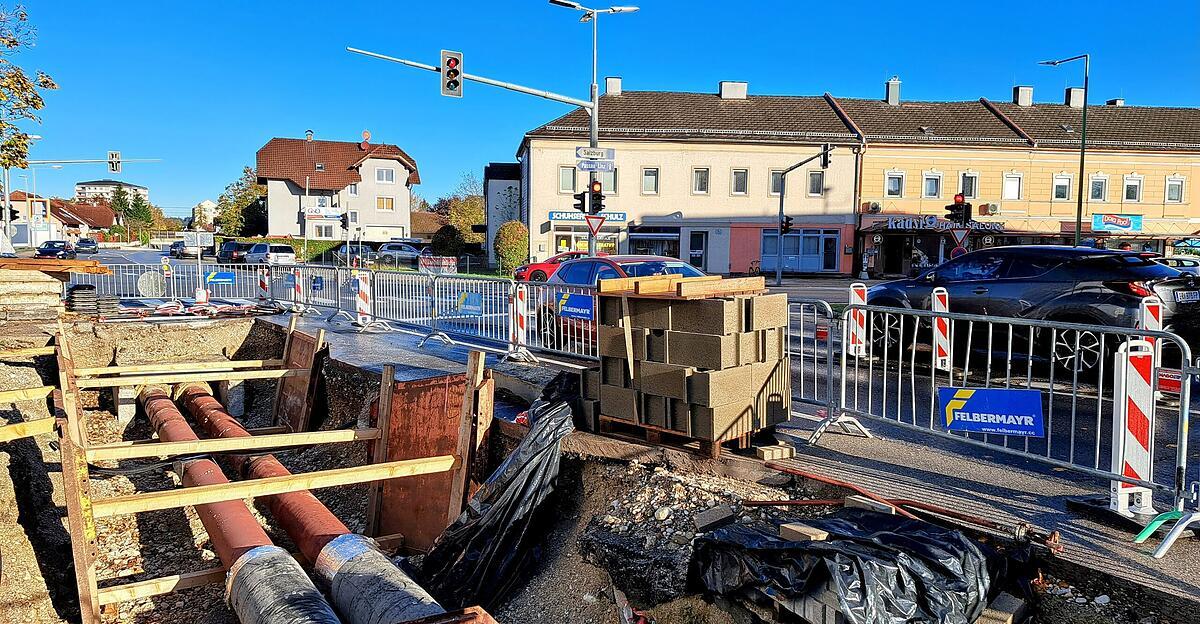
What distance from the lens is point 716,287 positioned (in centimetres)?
562

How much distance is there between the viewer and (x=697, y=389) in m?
5.38

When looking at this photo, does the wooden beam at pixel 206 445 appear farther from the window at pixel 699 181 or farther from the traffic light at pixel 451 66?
the window at pixel 699 181

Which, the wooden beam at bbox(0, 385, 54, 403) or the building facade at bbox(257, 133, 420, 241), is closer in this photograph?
the wooden beam at bbox(0, 385, 54, 403)

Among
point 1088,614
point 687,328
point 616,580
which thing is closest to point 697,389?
point 687,328

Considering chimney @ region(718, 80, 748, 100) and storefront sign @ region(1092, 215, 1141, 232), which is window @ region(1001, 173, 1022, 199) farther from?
chimney @ region(718, 80, 748, 100)

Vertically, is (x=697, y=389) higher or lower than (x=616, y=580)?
higher

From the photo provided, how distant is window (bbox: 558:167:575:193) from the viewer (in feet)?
122

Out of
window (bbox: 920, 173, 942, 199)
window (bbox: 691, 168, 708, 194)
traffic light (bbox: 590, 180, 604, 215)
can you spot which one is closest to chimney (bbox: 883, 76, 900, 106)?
window (bbox: 920, 173, 942, 199)

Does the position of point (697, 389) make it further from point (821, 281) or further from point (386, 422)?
point (821, 281)

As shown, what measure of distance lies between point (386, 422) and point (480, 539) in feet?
7.77

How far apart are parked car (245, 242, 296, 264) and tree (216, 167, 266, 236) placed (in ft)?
73.0

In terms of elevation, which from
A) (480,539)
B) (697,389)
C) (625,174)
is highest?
(625,174)

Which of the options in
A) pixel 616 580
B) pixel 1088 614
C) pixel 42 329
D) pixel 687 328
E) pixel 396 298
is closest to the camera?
pixel 1088 614

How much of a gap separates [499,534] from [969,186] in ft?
130
